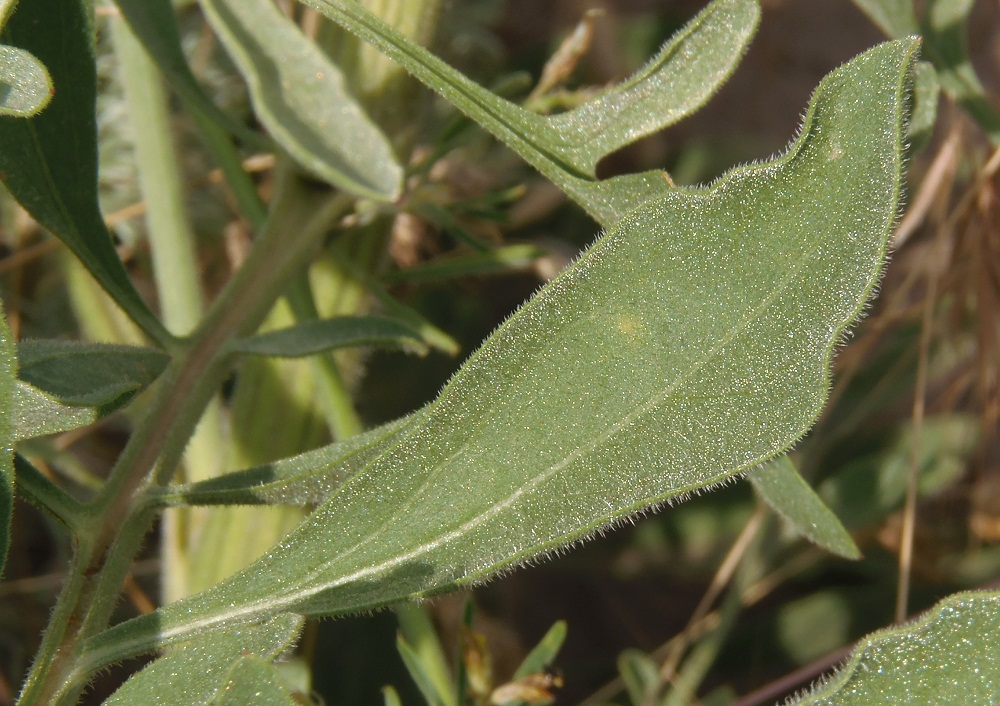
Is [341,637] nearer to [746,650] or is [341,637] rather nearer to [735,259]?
[746,650]

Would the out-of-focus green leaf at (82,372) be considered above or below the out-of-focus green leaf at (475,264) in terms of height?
above

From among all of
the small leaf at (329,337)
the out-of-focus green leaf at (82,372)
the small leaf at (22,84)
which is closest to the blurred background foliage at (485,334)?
the small leaf at (329,337)

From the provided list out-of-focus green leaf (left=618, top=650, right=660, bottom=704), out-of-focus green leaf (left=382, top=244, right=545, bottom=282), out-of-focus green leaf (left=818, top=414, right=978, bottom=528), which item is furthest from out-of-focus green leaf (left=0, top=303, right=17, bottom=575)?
out-of-focus green leaf (left=818, top=414, right=978, bottom=528)

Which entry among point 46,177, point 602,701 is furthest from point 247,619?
point 602,701

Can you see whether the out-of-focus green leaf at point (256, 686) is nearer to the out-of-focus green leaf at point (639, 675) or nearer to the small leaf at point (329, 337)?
the small leaf at point (329, 337)

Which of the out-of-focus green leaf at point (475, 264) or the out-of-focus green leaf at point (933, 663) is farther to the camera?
the out-of-focus green leaf at point (475, 264)

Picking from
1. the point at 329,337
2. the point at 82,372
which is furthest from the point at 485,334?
the point at 82,372
